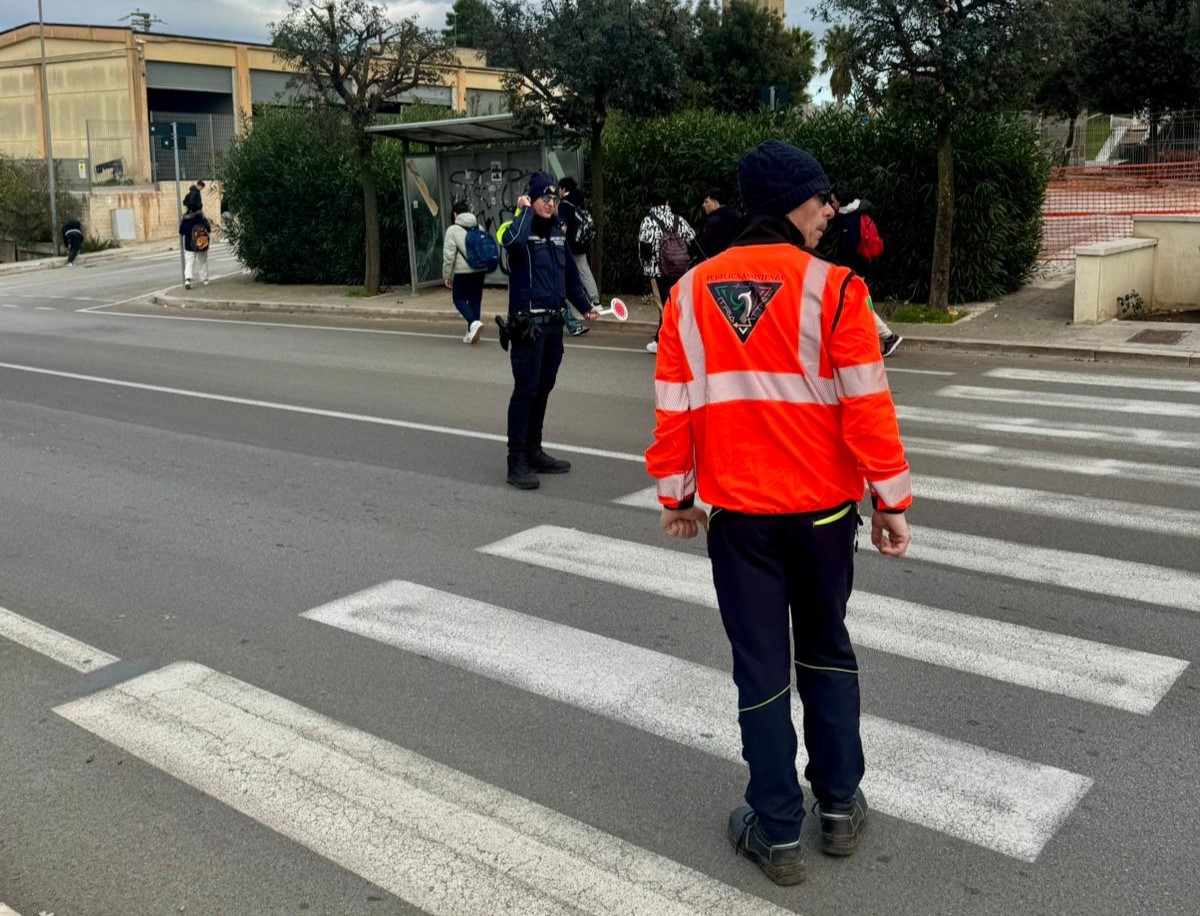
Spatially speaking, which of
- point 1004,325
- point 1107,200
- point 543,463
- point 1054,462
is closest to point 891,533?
point 543,463

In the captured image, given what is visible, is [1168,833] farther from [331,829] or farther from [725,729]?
[331,829]

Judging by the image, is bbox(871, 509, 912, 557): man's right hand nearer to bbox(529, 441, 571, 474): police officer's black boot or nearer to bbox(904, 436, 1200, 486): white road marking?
bbox(529, 441, 571, 474): police officer's black boot

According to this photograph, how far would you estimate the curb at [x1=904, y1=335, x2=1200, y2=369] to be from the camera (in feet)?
40.2

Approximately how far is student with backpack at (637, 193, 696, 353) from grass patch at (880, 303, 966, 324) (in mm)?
2999

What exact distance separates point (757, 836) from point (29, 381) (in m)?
11.8

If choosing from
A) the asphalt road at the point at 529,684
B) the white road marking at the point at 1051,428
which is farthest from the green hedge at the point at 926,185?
the asphalt road at the point at 529,684

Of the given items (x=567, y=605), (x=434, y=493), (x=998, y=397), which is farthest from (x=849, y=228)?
(x=567, y=605)

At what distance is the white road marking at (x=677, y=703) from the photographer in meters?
3.89

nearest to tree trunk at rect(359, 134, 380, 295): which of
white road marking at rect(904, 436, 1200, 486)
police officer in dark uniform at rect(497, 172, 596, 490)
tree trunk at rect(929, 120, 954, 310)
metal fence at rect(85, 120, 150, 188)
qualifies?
tree trunk at rect(929, 120, 954, 310)

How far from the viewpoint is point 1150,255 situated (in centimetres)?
1507

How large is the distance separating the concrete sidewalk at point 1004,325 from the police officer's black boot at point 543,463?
22.1 feet

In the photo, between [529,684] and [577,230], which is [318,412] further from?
[529,684]

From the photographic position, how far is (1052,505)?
744 cm

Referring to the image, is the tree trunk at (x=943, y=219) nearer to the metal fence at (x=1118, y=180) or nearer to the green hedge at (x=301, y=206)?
the metal fence at (x=1118, y=180)
